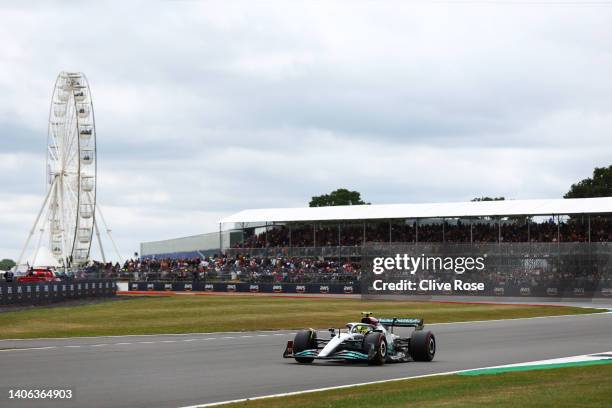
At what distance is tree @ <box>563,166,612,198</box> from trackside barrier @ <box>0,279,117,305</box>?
7267 centimetres

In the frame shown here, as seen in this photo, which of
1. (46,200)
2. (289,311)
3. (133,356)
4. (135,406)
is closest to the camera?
(135,406)

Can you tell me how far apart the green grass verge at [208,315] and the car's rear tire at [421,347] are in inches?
540

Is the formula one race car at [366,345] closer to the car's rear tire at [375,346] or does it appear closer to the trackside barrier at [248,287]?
the car's rear tire at [375,346]

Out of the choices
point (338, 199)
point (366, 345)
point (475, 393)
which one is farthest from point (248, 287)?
point (338, 199)

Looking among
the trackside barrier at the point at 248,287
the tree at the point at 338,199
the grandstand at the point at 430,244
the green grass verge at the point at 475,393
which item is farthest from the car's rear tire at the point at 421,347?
the tree at the point at 338,199

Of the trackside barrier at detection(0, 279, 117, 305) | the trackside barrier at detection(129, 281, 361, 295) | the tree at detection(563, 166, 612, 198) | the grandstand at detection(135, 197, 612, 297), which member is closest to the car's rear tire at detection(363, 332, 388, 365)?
the trackside barrier at detection(0, 279, 117, 305)

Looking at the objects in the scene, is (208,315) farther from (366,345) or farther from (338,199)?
(338,199)

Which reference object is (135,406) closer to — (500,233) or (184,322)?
(184,322)

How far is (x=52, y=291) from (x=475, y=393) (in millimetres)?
41714

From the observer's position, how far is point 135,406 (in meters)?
13.7

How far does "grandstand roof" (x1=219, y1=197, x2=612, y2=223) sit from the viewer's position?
70.2 m

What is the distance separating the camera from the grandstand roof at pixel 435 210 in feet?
230

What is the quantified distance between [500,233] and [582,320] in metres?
31.0

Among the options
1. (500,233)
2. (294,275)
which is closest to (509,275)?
(500,233)
